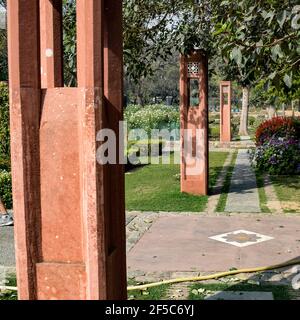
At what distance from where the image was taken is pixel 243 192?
10641 mm

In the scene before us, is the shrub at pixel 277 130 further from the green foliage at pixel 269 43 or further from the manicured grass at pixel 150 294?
the manicured grass at pixel 150 294

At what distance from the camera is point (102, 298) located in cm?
291

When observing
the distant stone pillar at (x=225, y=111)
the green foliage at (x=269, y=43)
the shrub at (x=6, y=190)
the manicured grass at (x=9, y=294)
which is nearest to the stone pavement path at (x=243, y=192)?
the shrub at (x=6, y=190)

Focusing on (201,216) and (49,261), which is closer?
(49,261)

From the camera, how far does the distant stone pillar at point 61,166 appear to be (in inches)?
110

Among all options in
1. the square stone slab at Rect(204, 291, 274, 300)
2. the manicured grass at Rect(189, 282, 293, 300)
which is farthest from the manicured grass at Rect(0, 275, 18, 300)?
the square stone slab at Rect(204, 291, 274, 300)

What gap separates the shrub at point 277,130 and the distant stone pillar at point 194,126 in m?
4.85

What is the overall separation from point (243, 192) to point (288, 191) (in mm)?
999

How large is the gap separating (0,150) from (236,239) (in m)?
7.53

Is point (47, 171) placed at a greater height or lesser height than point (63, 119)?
lesser

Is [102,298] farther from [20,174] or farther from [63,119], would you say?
[63,119]
